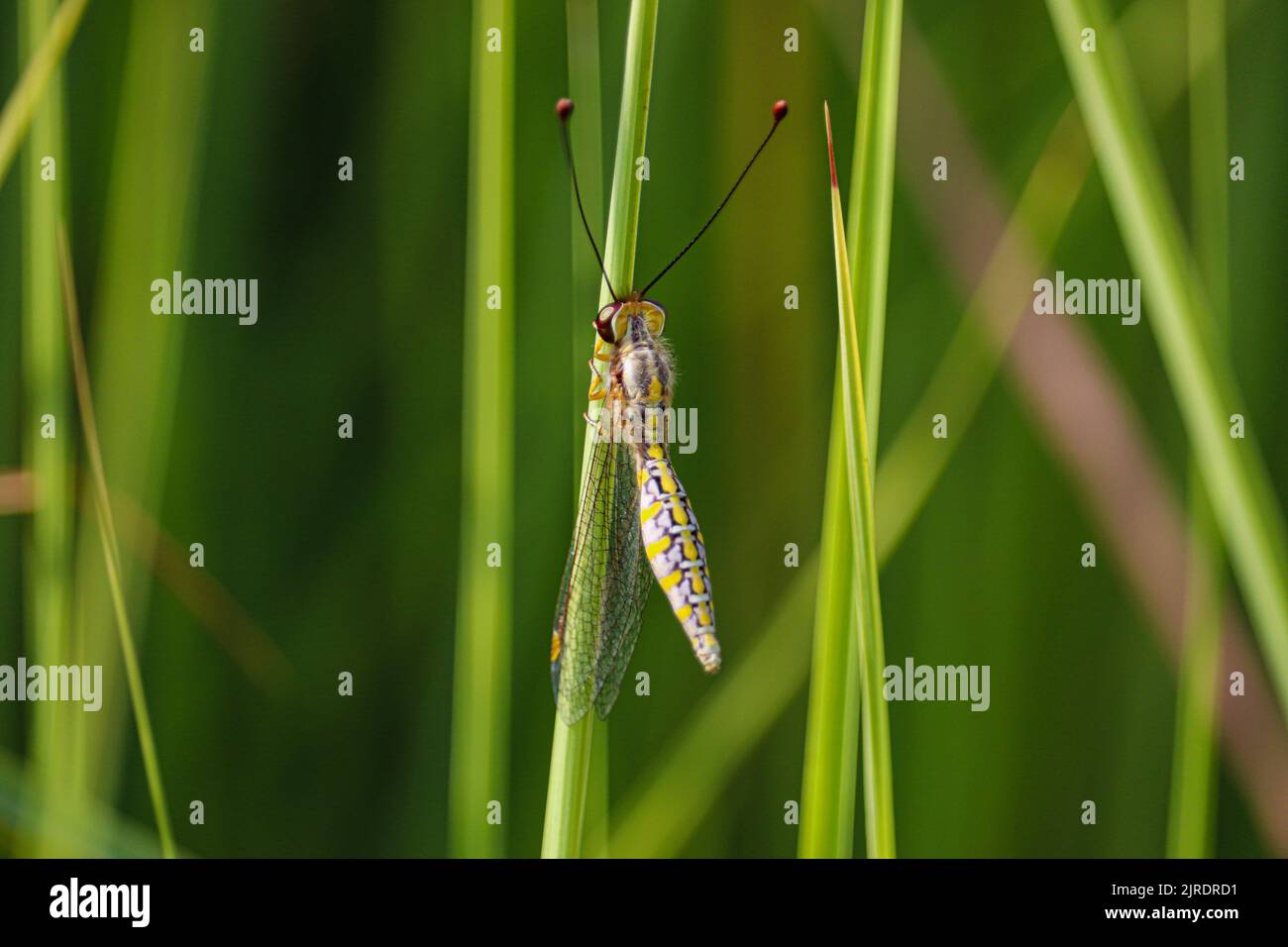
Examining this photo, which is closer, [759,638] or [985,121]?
[759,638]

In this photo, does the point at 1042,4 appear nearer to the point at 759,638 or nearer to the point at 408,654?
the point at 759,638

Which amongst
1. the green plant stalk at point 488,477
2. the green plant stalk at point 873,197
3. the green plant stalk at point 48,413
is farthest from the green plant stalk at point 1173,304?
the green plant stalk at point 48,413

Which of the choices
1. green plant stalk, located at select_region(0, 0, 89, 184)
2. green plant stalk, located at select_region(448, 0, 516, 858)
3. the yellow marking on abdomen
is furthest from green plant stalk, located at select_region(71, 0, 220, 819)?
the yellow marking on abdomen

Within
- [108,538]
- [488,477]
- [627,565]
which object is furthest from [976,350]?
[108,538]

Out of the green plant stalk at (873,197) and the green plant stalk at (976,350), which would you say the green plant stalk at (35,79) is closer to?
the green plant stalk at (873,197)

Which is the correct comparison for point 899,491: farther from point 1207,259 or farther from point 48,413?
point 48,413

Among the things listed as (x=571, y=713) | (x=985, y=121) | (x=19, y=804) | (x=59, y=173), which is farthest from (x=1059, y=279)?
(x=19, y=804)

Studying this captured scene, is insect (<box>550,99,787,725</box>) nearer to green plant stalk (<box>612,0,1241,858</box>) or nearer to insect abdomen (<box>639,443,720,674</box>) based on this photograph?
insect abdomen (<box>639,443,720,674</box>)
